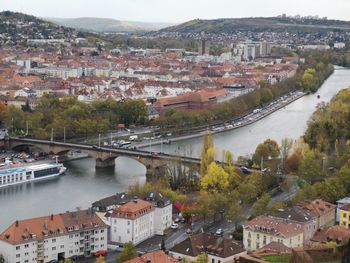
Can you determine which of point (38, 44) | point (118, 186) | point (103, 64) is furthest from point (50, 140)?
point (38, 44)

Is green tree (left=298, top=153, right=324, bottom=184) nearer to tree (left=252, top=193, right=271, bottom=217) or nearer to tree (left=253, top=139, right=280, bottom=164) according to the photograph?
tree (left=253, top=139, right=280, bottom=164)

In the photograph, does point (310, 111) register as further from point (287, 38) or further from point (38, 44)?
point (287, 38)

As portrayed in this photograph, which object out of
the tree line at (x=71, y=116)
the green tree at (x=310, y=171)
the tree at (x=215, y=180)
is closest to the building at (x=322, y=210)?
the green tree at (x=310, y=171)

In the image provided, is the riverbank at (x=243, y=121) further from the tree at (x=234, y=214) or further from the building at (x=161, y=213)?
the tree at (x=234, y=214)

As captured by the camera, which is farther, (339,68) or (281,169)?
(339,68)

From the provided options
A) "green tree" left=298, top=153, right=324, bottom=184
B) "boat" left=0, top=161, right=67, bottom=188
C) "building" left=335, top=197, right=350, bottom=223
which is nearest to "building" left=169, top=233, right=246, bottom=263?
"building" left=335, top=197, right=350, bottom=223

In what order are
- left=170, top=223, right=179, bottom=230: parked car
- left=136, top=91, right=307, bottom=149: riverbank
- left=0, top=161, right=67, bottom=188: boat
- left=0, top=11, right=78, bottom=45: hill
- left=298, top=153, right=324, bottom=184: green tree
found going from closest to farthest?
left=170, top=223, right=179, bottom=230: parked car
left=298, top=153, right=324, bottom=184: green tree
left=0, top=161, right=67, bottom=188: boat
left=136, top=91, right=307, bottom=149: riverbank
left=0, top=11, right=78, bottom=45: hill
